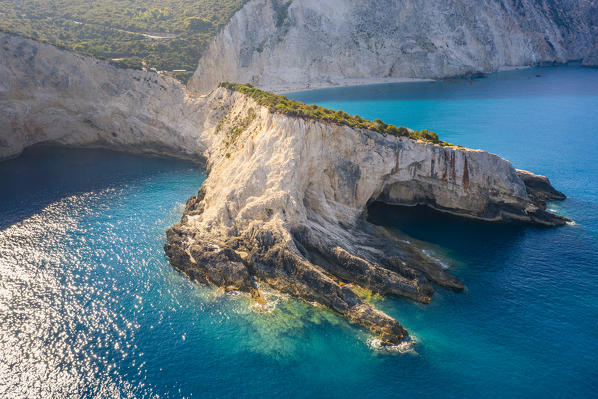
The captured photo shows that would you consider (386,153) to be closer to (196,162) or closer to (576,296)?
(576,296)

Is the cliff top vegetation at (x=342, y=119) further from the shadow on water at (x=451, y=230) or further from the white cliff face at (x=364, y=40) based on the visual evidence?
the white cliff face at (x=364, y=40)

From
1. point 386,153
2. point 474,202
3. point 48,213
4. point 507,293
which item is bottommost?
point 48,213

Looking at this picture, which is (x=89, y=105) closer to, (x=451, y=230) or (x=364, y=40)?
(x=451, y=230)

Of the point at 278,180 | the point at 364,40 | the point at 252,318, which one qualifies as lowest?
the point at 252,318

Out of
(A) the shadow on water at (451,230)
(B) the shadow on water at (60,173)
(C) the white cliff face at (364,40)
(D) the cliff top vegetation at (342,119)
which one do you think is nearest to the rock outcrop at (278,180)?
(D) the cliff top vegetation at (342,119)

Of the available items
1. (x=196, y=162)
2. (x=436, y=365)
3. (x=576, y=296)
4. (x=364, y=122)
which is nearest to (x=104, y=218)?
(x=196, y=162)

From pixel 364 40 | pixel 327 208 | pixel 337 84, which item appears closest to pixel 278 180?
pixel 327 208
